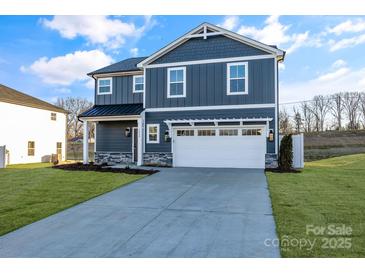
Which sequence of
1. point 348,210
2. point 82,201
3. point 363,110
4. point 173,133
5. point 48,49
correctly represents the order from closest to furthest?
point 348,210 < point 82,201 < point 173,133 < point 48,49 < point 363,110

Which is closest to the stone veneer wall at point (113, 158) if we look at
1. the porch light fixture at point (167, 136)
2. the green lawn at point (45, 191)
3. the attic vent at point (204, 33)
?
the porch light fixture at point (167, 136)

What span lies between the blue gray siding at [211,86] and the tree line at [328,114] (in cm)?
2498

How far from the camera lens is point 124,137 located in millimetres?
16844

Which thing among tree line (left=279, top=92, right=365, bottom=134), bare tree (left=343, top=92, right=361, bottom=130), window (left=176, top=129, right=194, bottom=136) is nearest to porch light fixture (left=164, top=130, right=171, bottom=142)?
window (left=176, top=129, right=194, bottom=136)

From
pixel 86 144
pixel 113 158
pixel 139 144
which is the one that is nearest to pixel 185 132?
pixel 139 144

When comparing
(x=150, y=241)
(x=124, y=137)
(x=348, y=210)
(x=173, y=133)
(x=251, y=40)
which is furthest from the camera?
(x=124, y=137)

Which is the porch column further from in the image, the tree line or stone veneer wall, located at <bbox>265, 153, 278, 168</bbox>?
the tree line

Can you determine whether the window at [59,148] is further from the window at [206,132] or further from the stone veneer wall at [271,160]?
the stone veneer wall at [271,160]

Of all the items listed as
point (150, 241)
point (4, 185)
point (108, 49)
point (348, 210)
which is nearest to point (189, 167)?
point (4, 185)

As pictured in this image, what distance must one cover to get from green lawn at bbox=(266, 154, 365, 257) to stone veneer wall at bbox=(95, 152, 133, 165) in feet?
28.5

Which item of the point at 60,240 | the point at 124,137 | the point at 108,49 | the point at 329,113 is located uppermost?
the point at 108,49

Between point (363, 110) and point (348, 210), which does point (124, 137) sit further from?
point (363, 110)

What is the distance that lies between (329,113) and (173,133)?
31577 mm
